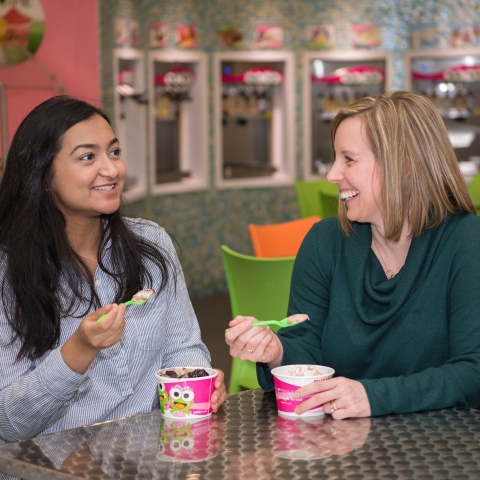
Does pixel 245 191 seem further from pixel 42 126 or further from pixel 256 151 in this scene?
pixel 42 126

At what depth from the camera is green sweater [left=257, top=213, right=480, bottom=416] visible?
1.85 m

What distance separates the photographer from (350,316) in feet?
6.64

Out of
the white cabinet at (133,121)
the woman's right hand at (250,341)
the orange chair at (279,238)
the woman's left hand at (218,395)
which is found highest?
the white cabinet at (133,121)

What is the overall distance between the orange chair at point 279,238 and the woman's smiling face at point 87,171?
5.75 ft

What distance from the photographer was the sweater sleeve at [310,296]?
2.06 m

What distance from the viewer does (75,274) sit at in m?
2.04

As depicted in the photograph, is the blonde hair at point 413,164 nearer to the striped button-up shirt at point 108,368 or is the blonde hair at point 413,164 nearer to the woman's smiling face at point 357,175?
the woman's smiling face at point 357,175

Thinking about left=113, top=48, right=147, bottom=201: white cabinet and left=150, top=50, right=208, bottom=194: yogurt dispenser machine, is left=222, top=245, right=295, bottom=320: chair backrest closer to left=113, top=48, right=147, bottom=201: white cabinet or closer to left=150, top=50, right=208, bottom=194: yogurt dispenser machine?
left=113, top=48, right=147, bottom=201: white cabinet

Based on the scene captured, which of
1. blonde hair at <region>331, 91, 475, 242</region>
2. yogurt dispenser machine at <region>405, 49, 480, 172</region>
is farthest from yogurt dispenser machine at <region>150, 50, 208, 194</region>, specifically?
blonde hair at <region>331, 91, 475, 242</region>

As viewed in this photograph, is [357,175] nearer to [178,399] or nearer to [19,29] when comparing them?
[178,399]

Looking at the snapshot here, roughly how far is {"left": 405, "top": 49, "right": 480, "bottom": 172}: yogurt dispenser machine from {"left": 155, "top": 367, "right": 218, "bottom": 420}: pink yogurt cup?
21.4 ft

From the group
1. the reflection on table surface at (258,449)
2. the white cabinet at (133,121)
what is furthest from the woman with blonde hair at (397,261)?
the white cabinet at (133,121)

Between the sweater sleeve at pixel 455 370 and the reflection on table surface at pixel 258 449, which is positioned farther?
the sweater sleeve at pixel 455 370

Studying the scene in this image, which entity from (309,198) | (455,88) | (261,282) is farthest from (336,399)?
(455,88)
